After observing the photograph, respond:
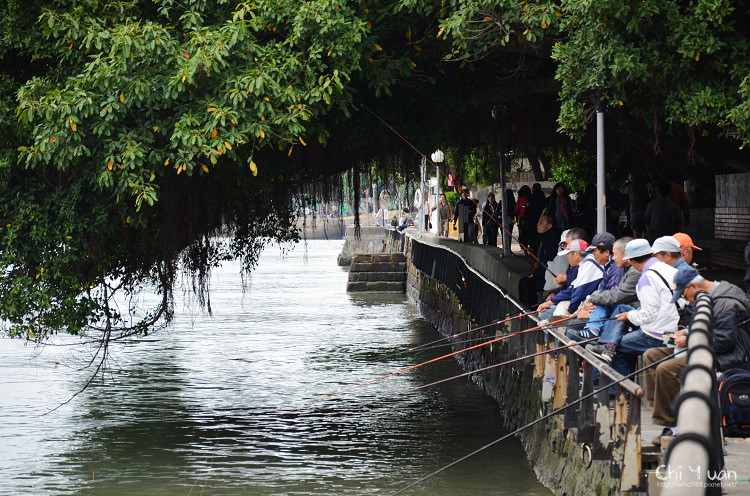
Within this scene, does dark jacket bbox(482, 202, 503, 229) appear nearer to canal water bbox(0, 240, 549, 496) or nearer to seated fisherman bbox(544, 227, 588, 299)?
canal water bbox(0, 240, 549, 496)

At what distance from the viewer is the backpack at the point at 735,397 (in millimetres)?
6887

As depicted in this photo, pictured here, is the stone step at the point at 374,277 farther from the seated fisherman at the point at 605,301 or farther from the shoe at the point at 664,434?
the shoe at the point at 664,434

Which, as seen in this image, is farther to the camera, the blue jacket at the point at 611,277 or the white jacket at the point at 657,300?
the blue jacket at the point at 611,277

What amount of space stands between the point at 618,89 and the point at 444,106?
423cm

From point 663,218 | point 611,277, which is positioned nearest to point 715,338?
point 611,277

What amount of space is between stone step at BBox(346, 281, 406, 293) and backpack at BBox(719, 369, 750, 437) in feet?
113

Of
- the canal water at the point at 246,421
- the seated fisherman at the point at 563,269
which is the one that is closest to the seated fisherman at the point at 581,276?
the seated fisherman at the point at 563,269

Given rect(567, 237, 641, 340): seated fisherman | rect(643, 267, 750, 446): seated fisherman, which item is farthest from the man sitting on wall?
rect(643, 267, 750, 446): seated fisherman

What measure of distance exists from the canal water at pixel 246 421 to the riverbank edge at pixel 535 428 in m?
0.26

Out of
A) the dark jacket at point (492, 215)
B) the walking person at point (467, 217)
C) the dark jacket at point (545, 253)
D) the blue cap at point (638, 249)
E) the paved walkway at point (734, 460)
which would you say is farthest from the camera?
the walking person at point (467, 217)

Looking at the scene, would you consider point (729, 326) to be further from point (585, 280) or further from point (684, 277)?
point (585, 280)

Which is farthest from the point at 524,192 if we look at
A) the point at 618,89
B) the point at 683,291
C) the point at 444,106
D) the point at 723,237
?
the point at 683,291

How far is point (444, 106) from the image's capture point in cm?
1502

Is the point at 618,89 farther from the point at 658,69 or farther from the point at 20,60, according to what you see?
the point at 20,60
